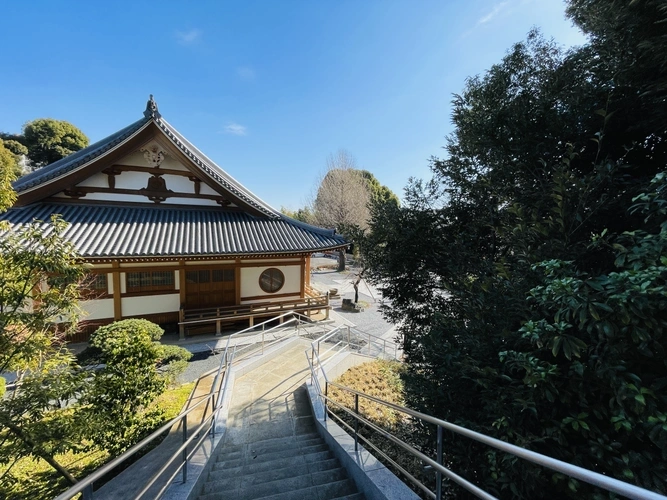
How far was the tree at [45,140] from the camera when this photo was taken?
2681 centimetres

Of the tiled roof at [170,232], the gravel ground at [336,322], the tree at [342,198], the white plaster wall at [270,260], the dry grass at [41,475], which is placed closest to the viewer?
the dry grass at [41,475]

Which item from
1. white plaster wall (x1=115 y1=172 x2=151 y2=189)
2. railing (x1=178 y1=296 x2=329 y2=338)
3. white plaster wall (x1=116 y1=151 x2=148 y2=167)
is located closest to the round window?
railing (x1=178 y1=296 x2=329 y2=338)

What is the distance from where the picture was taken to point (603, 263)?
96.5 inches

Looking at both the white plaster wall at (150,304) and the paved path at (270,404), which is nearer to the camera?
the paved path at (270,404)

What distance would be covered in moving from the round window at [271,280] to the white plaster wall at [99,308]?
15.8 feet

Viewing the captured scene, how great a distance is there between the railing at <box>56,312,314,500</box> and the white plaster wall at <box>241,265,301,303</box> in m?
1.17

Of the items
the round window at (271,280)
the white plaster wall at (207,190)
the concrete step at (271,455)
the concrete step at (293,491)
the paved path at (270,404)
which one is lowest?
the paved path at (270,404)

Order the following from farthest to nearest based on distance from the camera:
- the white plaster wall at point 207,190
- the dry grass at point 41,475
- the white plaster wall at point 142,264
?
1. the white plaster wall at point 207,190
2. the white plaster wall at point 142,264
3. the dry grass at point 41,475

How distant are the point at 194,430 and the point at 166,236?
22.0 feet

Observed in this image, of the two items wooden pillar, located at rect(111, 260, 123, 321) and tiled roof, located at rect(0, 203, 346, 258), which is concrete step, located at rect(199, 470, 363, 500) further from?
wooden pillar, located at rect(111, 260, 123, 321)

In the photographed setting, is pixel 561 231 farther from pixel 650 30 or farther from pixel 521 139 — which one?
pixel 650 30

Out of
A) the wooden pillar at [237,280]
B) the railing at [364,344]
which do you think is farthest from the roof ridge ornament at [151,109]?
the railing at [364,344]

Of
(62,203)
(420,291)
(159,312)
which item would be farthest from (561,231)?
(62,203)

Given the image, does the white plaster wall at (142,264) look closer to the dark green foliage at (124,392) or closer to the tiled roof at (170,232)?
the tiled roof at (170,232)
